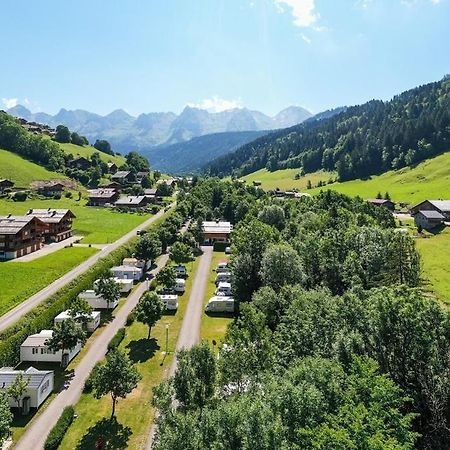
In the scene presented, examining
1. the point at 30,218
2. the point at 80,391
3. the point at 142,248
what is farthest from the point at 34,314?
the point at 30,218

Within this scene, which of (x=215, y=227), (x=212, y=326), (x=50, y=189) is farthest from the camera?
(x=50, y=189)

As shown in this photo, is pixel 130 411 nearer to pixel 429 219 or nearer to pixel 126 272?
pixel 126 272

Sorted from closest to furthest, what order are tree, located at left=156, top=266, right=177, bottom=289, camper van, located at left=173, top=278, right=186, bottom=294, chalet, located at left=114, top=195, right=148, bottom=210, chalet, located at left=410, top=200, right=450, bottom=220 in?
1. tree, located at left=156, top=266, right=177, bottom=289
2. camper van, located at left=173, top=278, right=186, bottom=294
3. chalet, located at left=410, top=200, right=450, bottom=220
4. chalet, located at left=114, top=195, right=148, bottom=210

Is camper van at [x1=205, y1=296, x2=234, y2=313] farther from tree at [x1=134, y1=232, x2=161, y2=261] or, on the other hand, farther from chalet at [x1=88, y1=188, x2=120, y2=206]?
chalet at [x1=88, y1=188, x2=120, y2=206]

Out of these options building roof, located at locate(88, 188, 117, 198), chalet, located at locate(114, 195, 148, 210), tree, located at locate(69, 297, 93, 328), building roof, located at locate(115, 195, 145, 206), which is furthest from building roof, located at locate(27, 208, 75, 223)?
tree, located at locate(69, 297, 93, 328)

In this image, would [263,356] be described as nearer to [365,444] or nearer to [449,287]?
[365,444]

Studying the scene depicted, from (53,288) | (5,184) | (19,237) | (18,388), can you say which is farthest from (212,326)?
(5,184)

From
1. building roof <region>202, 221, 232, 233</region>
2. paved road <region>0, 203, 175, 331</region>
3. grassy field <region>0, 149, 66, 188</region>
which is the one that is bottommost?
building roof <region>202, 221, 232, 233</region>
